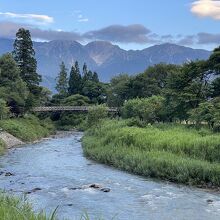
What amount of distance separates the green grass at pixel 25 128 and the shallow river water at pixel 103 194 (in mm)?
27575

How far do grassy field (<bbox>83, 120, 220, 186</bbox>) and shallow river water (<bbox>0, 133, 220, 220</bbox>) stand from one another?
1.20 m

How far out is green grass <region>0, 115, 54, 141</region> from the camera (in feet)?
222

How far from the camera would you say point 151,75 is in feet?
329

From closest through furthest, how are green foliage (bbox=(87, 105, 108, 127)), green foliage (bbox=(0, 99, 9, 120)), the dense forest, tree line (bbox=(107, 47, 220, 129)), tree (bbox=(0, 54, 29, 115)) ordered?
tree line (bbox=(107, 47, 220, 129)) < the dense forest < green foliage (bbox=(0, 99, 9, 120)) < tree (bbox=(0, 54, 29, 115)) < green foliage (bbox=(87, 105, 108, 127))

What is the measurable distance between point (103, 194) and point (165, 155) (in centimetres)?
944

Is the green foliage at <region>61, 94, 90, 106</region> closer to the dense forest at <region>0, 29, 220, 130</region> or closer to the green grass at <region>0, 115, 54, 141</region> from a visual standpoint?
the dense forest at <region>0, 29, 220, 130</region>

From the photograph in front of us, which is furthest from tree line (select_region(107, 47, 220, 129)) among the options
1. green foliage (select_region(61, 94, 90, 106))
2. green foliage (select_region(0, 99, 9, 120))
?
green foliage (select_region(61, 94, 90, 106))

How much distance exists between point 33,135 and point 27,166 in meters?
34.0

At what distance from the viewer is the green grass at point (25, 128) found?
67.8m

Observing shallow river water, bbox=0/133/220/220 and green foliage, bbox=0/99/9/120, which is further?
green foliage, bbox=0/99/9/120

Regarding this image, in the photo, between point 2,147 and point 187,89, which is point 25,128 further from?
point 187,89

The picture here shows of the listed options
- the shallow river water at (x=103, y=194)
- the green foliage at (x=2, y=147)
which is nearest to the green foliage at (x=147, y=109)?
the green foliage at (x=2, y=147)

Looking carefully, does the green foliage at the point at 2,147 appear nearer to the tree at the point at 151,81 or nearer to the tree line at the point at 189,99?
the tree line at the point at 189,99

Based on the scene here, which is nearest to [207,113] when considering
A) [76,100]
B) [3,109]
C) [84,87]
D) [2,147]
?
[2,147]
